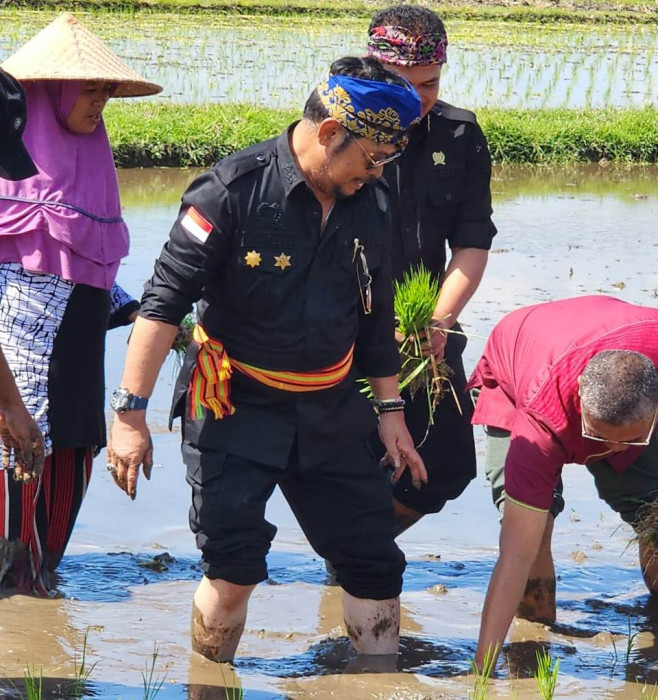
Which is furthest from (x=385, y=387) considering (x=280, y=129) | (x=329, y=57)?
(x=329, y=57)

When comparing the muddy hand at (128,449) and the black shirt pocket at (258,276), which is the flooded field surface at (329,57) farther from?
the muddy hand at (128,449)

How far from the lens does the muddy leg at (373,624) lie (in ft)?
11.9

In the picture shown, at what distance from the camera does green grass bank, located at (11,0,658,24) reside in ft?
69.3

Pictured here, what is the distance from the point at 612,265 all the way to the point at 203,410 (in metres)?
5.64

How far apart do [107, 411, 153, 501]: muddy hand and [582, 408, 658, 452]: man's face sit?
1105 mm

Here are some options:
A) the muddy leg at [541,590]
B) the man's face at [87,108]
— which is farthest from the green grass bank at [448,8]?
the muddy leg at [541,590]

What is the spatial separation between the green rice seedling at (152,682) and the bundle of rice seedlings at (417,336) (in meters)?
1.12

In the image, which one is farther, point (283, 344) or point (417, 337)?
point (417, 337)

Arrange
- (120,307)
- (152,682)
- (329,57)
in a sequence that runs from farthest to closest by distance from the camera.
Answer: (329,57)
(120,307)
(152,682)

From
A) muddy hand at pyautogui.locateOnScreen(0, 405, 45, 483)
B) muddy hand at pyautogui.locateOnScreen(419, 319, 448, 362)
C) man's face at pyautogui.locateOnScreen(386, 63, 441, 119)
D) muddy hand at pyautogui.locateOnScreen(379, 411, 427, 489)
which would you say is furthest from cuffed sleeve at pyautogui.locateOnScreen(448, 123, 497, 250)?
muddy hand at pyautogui.locateOnScreen(0, 405, 45, 483)

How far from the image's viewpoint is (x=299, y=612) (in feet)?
13.8

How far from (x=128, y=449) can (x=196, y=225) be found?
59 centimetres

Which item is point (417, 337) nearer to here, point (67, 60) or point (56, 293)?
point (56, 293)

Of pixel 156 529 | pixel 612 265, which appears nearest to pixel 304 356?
pixel 156 529
